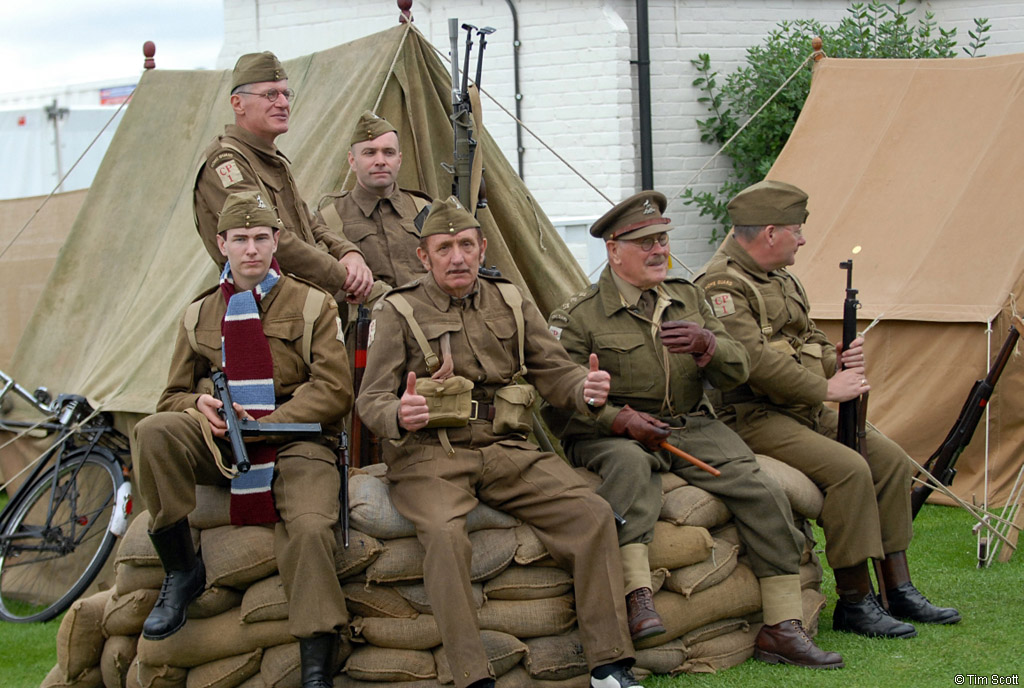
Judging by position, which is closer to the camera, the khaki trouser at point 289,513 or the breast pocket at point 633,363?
the khaki trouser at point 289,513

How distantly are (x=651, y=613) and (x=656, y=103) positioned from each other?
578 cm

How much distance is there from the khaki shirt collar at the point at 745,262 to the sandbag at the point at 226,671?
2.44m

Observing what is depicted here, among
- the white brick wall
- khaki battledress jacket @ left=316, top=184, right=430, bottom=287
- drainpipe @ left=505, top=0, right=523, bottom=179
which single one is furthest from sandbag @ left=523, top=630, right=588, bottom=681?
drainpipe @ left=505, top=0, right=523, bottom=179

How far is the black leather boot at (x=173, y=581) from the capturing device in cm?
387

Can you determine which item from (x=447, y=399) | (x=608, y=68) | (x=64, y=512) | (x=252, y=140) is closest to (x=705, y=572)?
(x=447, y=399)

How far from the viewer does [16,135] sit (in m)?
12.6

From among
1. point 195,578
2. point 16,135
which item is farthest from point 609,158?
point 16,135

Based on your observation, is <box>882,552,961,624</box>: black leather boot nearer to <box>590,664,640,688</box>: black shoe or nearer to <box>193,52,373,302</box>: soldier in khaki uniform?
<box>590,664,640,688</box>: black shoe

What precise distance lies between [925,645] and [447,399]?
1964mm

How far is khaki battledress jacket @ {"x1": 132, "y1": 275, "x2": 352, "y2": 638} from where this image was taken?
12.6 feet

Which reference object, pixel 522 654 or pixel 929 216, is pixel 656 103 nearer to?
pixel 929 216

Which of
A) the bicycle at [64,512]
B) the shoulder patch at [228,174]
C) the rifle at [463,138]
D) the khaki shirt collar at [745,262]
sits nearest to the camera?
the shoulder patch at [228,174]

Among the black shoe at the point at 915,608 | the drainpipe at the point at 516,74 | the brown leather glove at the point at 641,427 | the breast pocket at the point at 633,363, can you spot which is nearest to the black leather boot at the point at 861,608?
the black shoe at the point at 915,608

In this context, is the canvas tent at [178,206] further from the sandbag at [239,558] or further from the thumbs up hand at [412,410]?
the thumbs up hand at [412,410]
